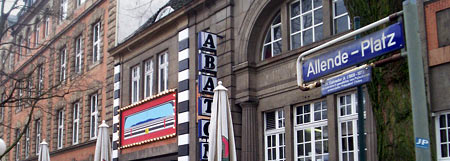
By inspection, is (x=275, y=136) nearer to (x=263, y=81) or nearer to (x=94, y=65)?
(x=263, y=81)

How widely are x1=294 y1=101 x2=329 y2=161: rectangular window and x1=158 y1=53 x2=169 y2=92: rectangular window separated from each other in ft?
22.4

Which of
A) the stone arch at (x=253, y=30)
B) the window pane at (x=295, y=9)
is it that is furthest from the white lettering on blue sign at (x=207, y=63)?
the window pane at (x=295, y=9)

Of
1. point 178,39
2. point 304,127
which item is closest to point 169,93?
point 178,39

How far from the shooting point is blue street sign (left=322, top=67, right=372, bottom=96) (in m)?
7.06

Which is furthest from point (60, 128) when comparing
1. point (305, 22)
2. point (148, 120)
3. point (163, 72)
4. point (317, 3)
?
point (317, 3)

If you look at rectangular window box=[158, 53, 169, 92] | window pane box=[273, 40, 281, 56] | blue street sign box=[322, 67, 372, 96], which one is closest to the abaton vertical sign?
window pane box=[273, 40, 281, 56]

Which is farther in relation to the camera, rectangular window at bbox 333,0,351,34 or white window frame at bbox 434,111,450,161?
rectangular window at bbox 333,0,351,34

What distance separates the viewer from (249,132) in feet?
55.4

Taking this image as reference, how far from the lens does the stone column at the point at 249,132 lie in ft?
55.0

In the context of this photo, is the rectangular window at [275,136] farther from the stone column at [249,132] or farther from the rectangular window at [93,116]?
the rectangular window at [93,116]

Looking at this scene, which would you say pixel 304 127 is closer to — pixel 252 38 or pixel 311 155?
pixel 311 155

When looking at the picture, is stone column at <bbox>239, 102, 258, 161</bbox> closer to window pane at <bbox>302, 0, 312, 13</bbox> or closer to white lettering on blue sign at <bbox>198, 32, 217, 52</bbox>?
white lettering on blue sign at <bbox>198, 32, 217, 52</bbox>

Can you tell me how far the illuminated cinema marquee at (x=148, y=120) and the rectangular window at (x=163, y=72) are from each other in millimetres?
540

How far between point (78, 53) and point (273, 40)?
1690cm
